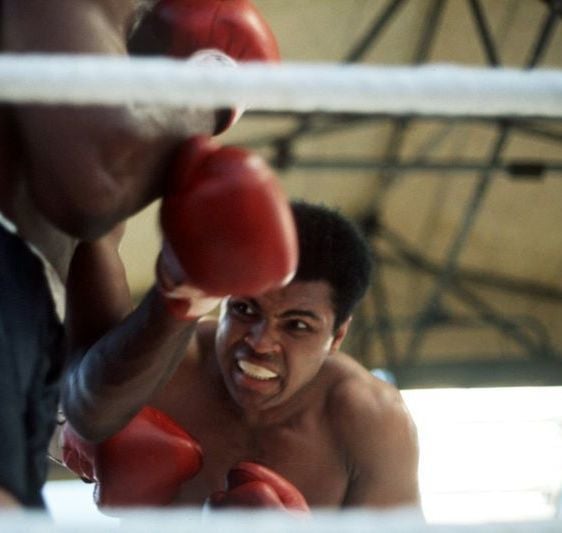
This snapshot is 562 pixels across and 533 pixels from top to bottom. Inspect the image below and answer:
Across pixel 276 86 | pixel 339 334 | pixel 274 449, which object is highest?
pixel 276 86

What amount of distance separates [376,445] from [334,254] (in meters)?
0.27

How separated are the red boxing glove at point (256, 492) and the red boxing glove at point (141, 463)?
69mm

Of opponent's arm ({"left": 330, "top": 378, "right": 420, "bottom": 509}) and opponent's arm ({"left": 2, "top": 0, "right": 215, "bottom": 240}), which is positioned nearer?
opponent's arm ({"left": 2, "top": 0, "right": 215, "bottom": 240})

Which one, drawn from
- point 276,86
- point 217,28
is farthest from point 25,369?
point 217,28

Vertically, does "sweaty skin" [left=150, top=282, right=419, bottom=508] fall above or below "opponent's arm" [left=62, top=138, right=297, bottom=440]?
below

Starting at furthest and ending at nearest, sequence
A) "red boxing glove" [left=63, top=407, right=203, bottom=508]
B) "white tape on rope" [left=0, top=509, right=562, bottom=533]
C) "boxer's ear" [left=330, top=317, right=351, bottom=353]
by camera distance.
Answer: "boxer's ear" [left=330, top=317, right=351, bottom=353] → "red boxing glove" [left=63, top=407, right=203, bottom=508] → "white tape on rope" [left=0, top=509, right=562, bottom=533]

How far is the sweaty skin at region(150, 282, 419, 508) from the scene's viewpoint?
1372 millimetres

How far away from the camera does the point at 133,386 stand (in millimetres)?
1015

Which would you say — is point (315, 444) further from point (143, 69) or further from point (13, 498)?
point (143, 69)

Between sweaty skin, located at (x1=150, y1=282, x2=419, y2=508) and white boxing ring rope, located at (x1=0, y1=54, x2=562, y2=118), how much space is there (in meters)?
0.80

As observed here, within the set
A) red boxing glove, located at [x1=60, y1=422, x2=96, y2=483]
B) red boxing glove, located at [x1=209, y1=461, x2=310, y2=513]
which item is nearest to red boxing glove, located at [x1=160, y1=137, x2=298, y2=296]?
red boxing glove, located at [x1=209, y1=461, x2=310, y2=513]

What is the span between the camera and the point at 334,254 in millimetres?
1415

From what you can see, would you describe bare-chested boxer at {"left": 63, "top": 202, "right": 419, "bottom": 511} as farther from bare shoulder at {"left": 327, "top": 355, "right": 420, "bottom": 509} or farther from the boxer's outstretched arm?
the boxer's outstretched arm

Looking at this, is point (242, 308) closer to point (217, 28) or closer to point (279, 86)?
point (217, 28)
